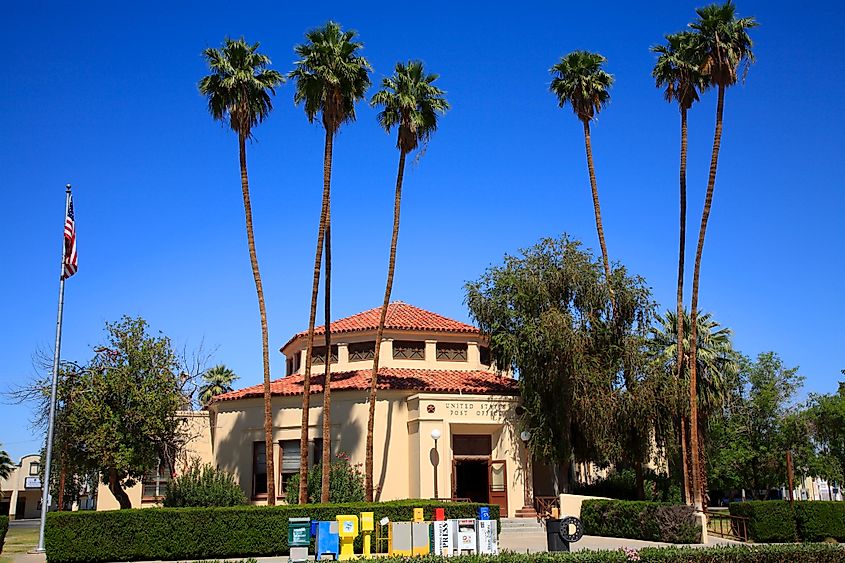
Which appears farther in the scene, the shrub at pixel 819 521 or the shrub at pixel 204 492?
the shrub at pixel 204 492

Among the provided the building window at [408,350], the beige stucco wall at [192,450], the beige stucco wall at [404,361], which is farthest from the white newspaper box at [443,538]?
the beige stucco wall at [192,450]

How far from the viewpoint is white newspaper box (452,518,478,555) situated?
1936 centimetres

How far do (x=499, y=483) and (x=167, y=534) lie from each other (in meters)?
14.1

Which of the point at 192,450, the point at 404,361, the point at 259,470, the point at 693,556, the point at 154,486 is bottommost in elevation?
the point at 693,556

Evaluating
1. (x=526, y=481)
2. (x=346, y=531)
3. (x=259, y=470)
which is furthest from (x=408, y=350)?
(x=346, y=531)

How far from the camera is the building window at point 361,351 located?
34.6 meters

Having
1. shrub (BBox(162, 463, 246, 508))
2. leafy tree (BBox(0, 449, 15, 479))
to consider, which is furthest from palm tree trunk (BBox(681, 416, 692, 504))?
leafy tree (BBox(0, 449, 15, 479))

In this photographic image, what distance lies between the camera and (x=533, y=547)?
2316 centimetres

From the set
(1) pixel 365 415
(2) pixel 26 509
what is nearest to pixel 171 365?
(1) pixel 365 415

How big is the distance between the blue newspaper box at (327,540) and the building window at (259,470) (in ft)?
43.8

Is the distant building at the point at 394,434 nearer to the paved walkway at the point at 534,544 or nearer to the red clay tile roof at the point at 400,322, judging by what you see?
the red clay tile roof at the point at 400,322

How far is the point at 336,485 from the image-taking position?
2709 centimetres

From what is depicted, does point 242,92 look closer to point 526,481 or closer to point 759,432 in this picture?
point 526,481

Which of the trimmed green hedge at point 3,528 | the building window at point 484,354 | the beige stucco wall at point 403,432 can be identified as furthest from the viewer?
the building window at point 484,354
